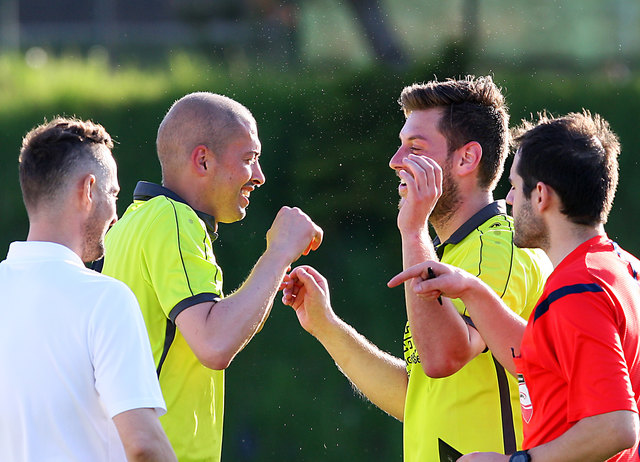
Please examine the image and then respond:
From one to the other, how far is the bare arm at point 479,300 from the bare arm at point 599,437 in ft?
1.97

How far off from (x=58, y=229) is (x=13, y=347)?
39cm

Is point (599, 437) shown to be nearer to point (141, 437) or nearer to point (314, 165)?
point (141, 437)

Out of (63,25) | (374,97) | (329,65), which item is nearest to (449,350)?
(374,97)

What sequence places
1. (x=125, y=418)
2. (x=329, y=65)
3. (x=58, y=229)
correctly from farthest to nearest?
(x=329, y=65)
(x=58, y=229)
(x=125, y=418)

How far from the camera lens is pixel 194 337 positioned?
A: 3312mm

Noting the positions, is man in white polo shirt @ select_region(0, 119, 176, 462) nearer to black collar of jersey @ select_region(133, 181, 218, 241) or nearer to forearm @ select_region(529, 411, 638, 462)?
black collar of jersey @ select_region(133, 181, 218, 241)

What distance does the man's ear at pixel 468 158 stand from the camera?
4031mm

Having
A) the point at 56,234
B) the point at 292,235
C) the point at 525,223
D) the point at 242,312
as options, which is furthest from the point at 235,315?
the point at 525,223

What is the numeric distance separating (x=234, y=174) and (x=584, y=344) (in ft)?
5.60

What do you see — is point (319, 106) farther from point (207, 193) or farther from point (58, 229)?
point (58, 229)

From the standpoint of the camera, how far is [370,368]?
14.0 ft

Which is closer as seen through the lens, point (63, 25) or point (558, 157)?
point (558, 157)

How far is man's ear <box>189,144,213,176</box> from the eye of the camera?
3.89 m

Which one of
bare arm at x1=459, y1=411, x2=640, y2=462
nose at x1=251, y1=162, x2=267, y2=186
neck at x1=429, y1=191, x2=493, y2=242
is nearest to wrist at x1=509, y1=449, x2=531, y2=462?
bare arm at x1=459, y1=411, x2=640, y2=462
